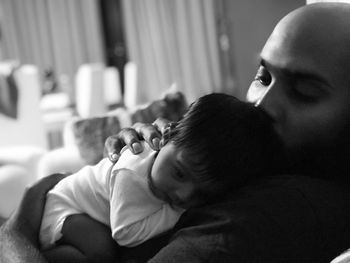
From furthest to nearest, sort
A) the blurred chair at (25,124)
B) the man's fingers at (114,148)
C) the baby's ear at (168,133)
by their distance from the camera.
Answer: the blurred chair at (25,124) → the man's fingers at (114,148) → the baby's ear at (168,133)

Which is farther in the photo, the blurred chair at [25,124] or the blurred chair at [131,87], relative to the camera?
the blurred chair at [131,87]

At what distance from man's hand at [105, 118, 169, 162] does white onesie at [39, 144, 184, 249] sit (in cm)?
2

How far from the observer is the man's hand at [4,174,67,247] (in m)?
1.04

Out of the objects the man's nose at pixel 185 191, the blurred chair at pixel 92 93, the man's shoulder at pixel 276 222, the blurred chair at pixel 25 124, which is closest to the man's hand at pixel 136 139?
the man's nose at pixel 185 191

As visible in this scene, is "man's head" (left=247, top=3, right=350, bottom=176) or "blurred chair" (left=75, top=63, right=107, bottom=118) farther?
"blurred chair" (left=75, top=63, right=107, bottom=118)

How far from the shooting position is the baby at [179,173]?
3.05 feet

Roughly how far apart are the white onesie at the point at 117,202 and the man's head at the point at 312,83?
11.6 inches

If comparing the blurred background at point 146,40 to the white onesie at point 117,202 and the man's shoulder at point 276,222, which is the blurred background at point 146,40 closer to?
the white onesie at point 117,202

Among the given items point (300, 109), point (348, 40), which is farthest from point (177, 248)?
point (348, 40)

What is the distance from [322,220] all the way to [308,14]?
382mm

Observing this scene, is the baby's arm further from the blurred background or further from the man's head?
the blurred background

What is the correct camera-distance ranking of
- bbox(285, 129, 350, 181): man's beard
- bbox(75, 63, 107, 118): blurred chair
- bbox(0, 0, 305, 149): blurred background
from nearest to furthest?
1. bbox(285, 129, 350, 181): man's beard
2. bbox(75, 63, 107, 118): blurred chair
3. bbox(0, 0, 305, 149): blurred background

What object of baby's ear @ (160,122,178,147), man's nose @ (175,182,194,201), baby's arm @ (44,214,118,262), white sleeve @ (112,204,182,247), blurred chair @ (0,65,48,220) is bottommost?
blurred chair @ (0,65,48,220)

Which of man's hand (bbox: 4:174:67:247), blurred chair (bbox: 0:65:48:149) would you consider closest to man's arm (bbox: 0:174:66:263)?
man's hand (bbox: 4:174:67:247)
